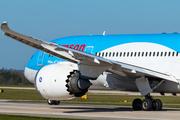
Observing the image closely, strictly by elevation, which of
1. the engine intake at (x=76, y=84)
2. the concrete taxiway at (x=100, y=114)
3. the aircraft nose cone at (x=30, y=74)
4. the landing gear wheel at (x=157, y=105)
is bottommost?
the concrete taxiway at (x=100, y=114)

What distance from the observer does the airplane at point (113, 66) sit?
67.4 ft

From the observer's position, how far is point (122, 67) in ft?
68.8

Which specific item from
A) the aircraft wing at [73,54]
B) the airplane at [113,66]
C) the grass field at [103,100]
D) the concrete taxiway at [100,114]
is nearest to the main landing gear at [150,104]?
the airplane at [113,66]

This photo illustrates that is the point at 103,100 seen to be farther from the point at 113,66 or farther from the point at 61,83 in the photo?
the point at 113,66

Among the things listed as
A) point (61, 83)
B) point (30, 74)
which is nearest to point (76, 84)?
point (61, 83)

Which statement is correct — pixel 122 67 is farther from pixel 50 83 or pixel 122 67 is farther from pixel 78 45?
pixel 78 45

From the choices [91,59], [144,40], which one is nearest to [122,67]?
[91,59]

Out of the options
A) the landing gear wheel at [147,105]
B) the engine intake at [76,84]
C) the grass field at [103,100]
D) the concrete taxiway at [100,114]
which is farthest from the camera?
the grass field at [103,100]

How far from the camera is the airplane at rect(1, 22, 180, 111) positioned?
20.5 m

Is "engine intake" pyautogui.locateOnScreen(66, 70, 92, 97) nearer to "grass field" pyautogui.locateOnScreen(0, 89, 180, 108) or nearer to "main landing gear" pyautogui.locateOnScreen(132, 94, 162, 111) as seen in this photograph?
"main landing gear" pyautogui.locateOnScreen(132, 94, 162, 111)

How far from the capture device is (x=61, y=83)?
21.5m

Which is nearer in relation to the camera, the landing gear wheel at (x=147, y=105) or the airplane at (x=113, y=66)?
the airplane at (x=113, y=66)

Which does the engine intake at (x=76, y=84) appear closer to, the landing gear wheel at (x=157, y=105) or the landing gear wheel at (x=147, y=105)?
the landing gear wheel at (x=147, y=105)

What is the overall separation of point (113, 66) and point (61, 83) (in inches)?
118
